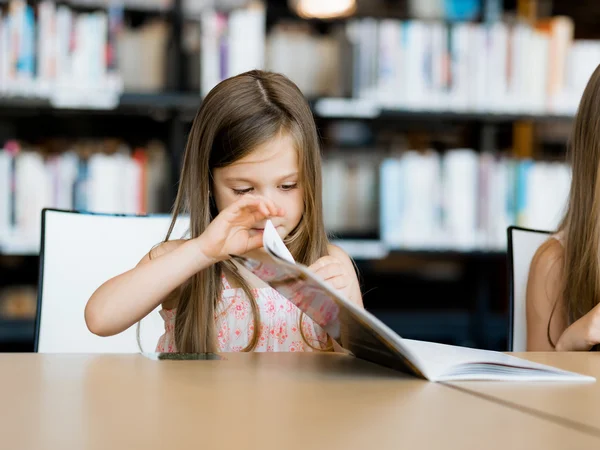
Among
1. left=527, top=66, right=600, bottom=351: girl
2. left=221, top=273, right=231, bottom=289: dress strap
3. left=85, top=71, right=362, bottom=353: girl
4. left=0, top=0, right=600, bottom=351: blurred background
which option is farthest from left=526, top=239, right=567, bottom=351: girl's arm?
left=0, top=0, right=600, bottom=351: blurred background

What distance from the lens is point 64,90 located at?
228 cm

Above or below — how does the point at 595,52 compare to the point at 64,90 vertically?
above

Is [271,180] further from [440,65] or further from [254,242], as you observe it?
[440,65]

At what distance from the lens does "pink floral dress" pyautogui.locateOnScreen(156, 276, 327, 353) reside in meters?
1.33

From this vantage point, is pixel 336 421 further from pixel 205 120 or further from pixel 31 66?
pixel 31 66

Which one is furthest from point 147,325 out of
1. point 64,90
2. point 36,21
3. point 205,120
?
point 36,21

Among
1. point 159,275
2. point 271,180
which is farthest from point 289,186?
point 159,275

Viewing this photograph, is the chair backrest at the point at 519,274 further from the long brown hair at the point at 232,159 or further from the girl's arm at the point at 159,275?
the girl's arm at the point at 159,275

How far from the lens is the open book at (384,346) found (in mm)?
659

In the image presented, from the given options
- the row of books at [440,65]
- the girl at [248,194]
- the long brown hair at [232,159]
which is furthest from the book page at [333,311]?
the row of books at [440,65]

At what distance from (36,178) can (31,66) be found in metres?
0.33

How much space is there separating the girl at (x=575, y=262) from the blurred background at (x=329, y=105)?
1.14 meters

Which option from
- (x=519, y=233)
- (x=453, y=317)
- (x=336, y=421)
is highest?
(x=519, y=233)

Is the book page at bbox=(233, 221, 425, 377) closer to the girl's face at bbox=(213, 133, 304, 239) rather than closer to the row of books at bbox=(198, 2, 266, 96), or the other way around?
the girl's face at bbox=(213, 133, 304, 239)
